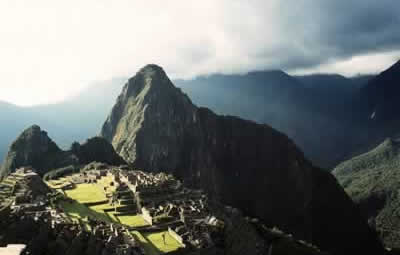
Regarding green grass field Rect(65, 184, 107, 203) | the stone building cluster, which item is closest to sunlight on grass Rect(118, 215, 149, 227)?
the stone building cluster

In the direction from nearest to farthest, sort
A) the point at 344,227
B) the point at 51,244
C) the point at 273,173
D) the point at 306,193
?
the point at 51,244 < the point at 344,227 < the point at 306,193 < the point at 273,173

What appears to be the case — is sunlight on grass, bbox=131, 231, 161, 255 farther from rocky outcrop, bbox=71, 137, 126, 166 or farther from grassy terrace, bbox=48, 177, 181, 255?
rocky outcrop, bbox=71, 137, 126, 166

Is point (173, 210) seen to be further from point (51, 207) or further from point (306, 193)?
point (306, 193)

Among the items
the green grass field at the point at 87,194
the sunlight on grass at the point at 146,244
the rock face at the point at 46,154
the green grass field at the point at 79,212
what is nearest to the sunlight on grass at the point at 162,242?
the sunlight on grass at the point at 146,244

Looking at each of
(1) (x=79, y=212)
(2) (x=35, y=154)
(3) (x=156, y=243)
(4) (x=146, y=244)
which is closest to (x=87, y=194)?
(1) (x=79, y=212)

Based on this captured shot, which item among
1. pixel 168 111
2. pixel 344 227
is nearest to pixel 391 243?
pixel 344 227

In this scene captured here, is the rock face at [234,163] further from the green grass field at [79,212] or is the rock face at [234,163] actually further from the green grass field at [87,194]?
the green grass field at [79,212]
